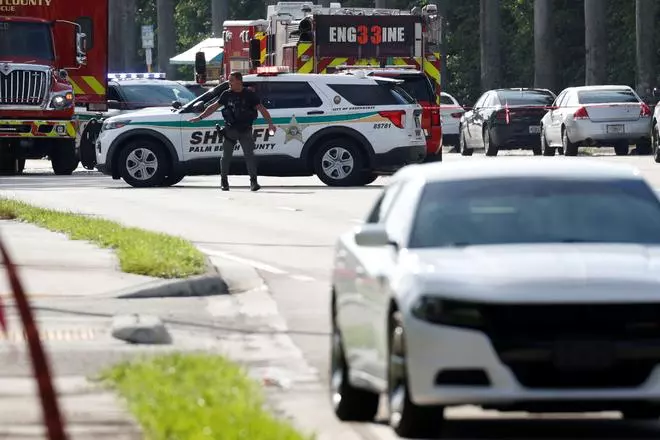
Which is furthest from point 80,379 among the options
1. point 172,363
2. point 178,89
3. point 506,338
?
point 178,89

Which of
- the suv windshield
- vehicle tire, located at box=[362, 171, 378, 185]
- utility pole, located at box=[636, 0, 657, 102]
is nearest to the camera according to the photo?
vehicle tire, located at box=[362, 171, 378, 185]

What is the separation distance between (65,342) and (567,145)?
105 feet

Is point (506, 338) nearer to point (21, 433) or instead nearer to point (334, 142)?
point (21, 433)

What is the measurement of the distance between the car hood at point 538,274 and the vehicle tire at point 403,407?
0.24 meters

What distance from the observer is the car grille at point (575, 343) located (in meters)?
7.82

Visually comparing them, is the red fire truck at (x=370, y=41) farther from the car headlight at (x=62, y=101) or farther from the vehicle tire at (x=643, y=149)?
the vehicle tire at (x=643, y=149)

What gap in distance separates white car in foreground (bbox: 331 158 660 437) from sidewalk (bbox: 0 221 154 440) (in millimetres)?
1067

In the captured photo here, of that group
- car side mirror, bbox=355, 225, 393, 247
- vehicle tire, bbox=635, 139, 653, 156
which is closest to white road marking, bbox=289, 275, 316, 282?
car side mirror, bbox=355, 225, 393, 247

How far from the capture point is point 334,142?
31.5 metres

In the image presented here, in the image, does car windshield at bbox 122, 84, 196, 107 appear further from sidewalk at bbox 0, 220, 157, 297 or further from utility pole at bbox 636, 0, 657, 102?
sidewalk at bbox 0, 220, 157, 297

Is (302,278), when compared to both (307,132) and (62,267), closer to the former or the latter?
(62,267)

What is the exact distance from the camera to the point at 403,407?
8.07 meters

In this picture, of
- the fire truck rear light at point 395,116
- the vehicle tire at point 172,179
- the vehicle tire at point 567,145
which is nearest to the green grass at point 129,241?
the vehicle tire at point 172,179

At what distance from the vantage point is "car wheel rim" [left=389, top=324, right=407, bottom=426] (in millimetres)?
8023
